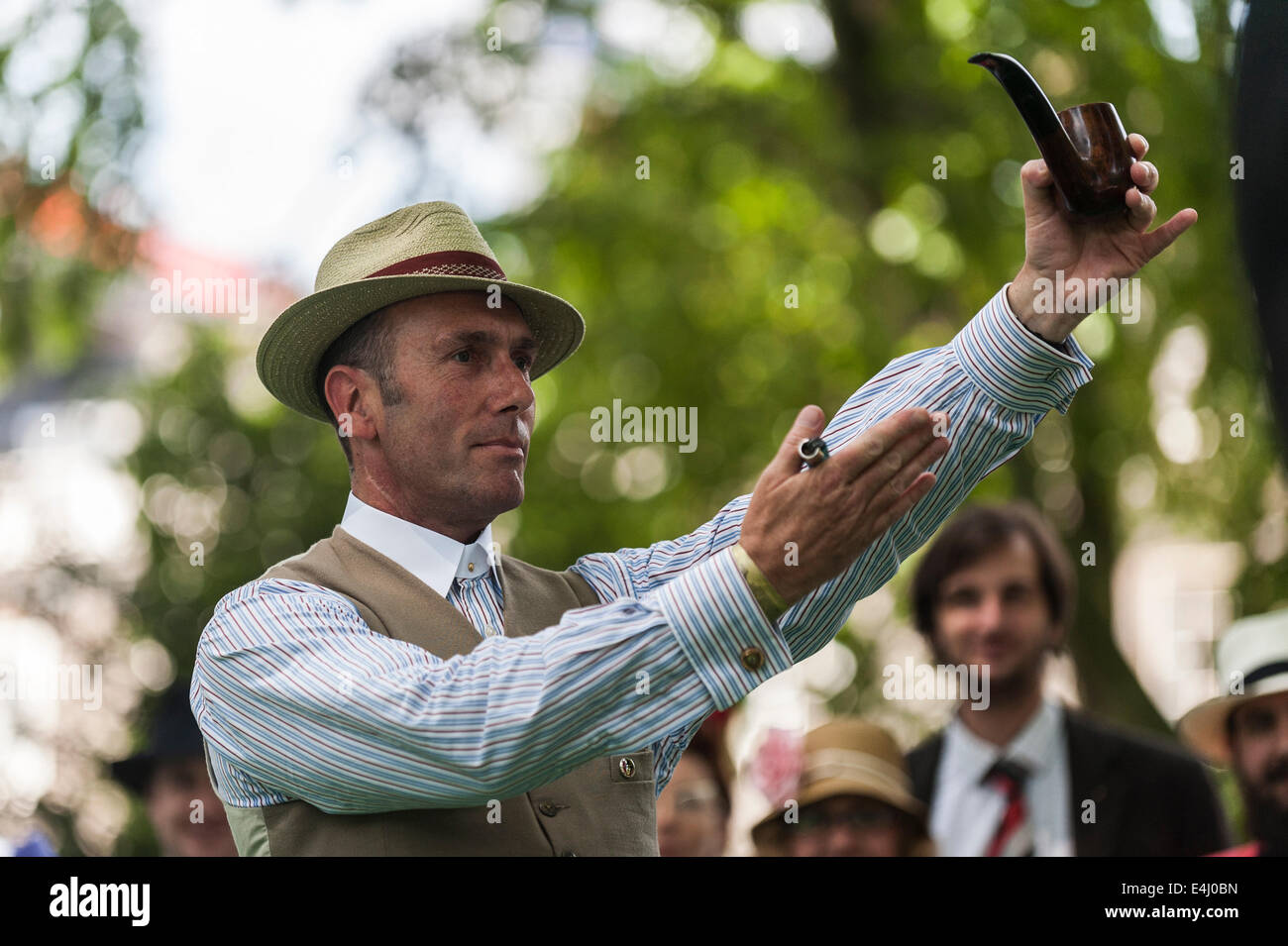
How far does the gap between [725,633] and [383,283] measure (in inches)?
38.5

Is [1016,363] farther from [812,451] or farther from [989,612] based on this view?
[989,612]

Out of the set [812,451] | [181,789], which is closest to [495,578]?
[812,451]

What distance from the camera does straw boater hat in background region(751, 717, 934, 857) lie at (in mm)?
3783

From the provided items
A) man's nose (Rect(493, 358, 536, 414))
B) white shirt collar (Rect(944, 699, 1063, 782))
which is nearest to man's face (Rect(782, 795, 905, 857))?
white shirt collar (Rect(944, 699, 1063, 782))

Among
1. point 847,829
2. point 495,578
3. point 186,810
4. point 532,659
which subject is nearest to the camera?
point 532,659

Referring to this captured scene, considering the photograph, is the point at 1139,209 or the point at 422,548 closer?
the point at 1139,209

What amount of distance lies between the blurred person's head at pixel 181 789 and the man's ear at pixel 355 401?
5.76 feet

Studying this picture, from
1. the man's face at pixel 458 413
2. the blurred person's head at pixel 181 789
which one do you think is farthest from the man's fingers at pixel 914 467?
the blurred person's head at pixel 181 789

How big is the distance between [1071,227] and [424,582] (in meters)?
1.22

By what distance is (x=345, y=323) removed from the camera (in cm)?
276

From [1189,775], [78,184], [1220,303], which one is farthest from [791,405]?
[1189,775]

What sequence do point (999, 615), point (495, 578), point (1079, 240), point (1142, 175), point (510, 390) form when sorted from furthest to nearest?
point (999, 615)
point (495, 578)
point (510, 390)
point (1079, 240)
point (1142, 175)

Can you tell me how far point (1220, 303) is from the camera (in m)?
6.96
